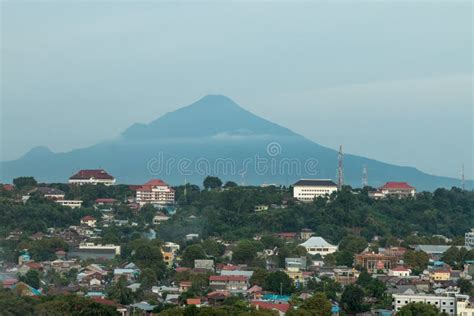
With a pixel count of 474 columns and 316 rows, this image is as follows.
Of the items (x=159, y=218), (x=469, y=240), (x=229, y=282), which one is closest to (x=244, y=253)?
(x=229, y=282)

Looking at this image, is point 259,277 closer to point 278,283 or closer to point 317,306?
point 278,283

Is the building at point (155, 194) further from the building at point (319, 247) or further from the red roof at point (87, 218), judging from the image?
the building at point (319, 247)

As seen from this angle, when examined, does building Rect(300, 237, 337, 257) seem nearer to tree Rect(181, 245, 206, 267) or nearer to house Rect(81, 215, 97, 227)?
tree Rect(181, 245, 206, 267)

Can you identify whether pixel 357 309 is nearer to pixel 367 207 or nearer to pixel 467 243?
pixel 467 243

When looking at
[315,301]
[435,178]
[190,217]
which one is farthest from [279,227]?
[435,178]

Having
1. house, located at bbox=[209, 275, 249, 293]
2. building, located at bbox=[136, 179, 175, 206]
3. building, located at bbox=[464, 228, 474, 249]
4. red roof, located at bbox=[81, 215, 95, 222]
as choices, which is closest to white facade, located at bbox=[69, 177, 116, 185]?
building, located at bbox=[136, 179, 175, 206]
